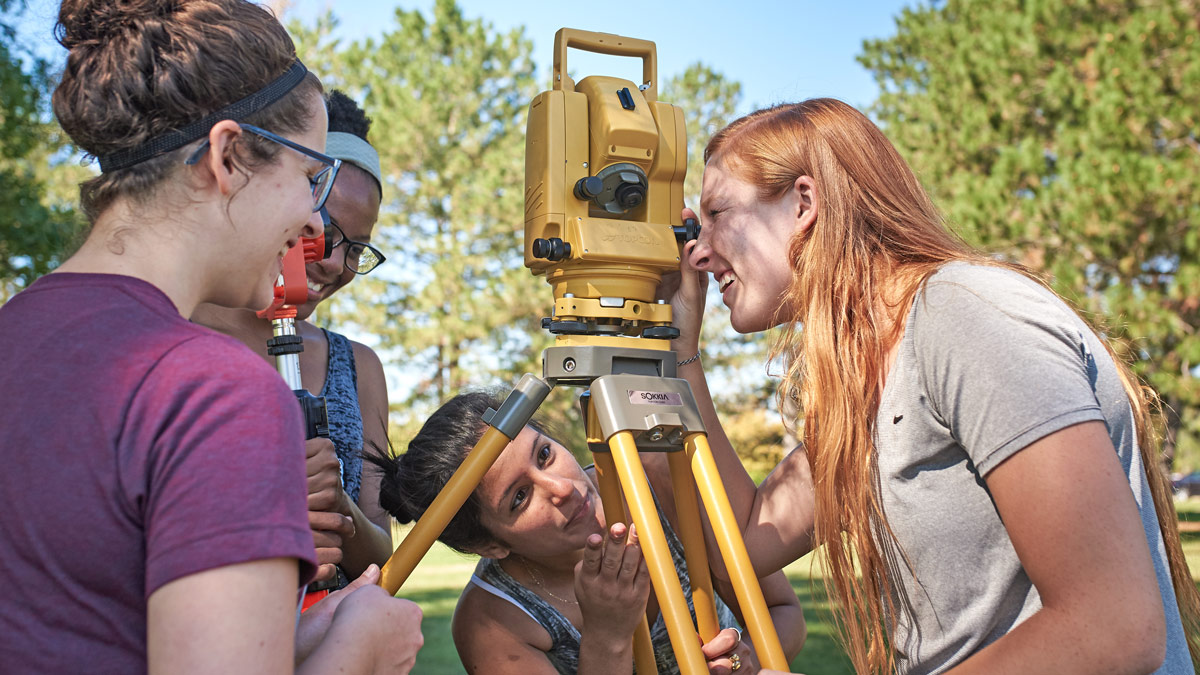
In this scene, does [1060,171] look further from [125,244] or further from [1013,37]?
[125,244]

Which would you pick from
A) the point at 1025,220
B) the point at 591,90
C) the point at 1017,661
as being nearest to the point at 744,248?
the point at 591,90

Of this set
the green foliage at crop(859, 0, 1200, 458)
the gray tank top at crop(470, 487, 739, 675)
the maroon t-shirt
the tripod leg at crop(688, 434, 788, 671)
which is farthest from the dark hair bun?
the green foliage at crop(859, 0, 1200, 458)

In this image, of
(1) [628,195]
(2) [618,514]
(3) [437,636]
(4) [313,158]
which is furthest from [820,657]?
(4) [313,158]

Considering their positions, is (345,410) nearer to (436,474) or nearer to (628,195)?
(436,474)

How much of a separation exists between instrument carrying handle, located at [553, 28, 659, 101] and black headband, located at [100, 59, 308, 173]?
1.07 metres

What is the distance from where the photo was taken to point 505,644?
2.40 meters

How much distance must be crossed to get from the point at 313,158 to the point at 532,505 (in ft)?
4.65

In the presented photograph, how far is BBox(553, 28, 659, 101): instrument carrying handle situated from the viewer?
2219mm

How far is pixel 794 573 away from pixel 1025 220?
6126mm

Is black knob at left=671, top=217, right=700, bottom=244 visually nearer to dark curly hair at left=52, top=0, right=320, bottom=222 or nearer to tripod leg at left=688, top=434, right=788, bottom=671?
tripod leg at left=688, top=434, right=788, bottom=671

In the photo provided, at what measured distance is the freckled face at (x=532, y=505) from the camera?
2496 millimetres

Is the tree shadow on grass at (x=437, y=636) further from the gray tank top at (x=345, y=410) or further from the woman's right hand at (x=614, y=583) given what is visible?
the woman's right hand at (x=614, y=583)

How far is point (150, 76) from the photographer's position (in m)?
1.18

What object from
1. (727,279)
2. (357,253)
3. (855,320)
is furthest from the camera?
(357,253)
